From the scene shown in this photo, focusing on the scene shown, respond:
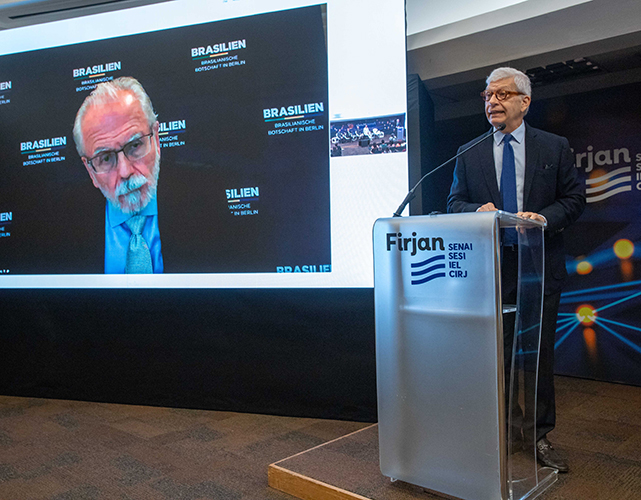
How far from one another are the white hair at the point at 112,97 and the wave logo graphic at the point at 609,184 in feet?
9.85

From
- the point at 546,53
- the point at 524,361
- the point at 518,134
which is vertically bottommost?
the point at 524,361

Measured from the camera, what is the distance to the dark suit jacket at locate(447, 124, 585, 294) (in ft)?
7.09

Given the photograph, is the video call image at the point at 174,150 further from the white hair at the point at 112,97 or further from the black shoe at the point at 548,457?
the black shoe at the point at 548,457

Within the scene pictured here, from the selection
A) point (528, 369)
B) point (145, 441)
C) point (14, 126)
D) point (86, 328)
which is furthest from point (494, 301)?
point (14, 126)

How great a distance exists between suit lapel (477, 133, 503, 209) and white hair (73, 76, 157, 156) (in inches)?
82.0

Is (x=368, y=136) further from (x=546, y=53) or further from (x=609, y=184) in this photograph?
(x=609, y=184)

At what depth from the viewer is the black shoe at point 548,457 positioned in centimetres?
215

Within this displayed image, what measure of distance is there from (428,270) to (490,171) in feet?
2.09

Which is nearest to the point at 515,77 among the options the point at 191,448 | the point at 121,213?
the point at 191,448

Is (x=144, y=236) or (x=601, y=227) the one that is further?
(x=601, y=227)

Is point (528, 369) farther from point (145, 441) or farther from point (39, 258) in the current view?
point (39, 258)

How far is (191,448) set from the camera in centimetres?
271

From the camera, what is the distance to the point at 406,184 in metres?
2.95

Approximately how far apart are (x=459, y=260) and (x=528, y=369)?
1.50 feet
